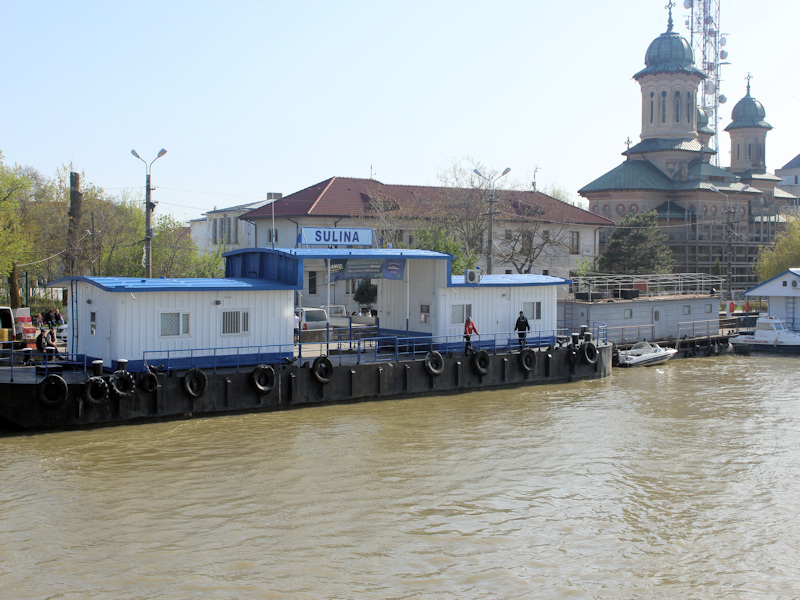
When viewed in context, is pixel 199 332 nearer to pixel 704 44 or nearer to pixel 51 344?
pixel 51 344

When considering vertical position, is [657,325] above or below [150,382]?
above

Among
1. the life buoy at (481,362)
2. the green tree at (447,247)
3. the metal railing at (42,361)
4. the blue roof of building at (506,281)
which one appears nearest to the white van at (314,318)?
the blue roof of building at (506,281)

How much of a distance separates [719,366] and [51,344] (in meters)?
28.4

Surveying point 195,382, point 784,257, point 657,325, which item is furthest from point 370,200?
point 195,382

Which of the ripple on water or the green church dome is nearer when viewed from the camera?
the ripple on water

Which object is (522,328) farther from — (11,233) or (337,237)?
(11,233)

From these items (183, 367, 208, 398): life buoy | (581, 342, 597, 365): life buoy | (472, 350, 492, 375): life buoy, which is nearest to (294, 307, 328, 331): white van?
(472, 350, 492, 375): life buoy

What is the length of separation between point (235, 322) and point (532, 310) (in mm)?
12002

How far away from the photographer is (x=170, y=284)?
22.1m

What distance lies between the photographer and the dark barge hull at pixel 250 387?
19438 mm

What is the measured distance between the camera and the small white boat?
35.0 meters

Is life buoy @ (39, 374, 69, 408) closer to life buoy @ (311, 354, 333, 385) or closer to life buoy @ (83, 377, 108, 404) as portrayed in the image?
life buoy @ (83, 377, 108, 404)

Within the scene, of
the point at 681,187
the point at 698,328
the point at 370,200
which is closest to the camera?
the point at 698,328

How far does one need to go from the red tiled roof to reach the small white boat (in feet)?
53.9
